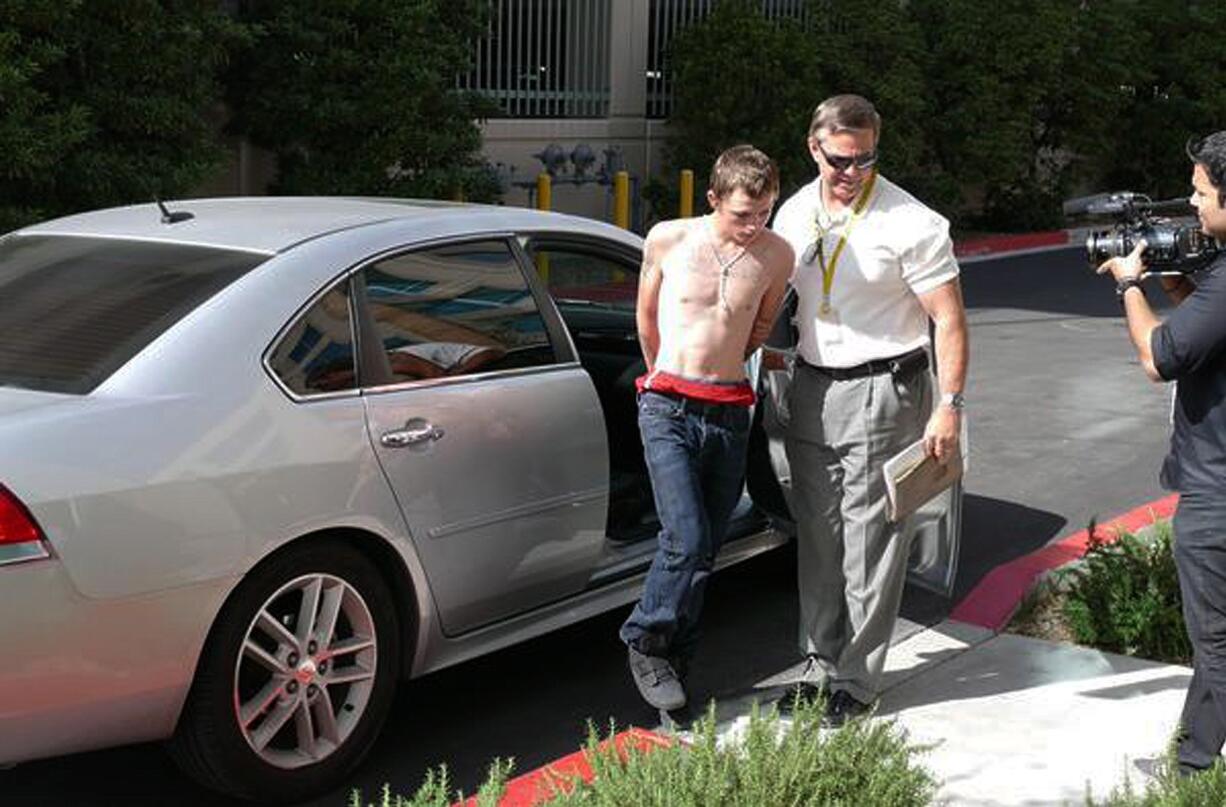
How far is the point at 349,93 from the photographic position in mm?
13828

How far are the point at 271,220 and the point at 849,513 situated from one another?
194 centimetres

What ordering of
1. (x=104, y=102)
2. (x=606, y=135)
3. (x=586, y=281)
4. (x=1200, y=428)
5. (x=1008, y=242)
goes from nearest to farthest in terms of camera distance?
(x=1200, y=428)
(x=104, y=102)
(x=586, y=281)
(x=606, y=135)
(x=1008, y=242)

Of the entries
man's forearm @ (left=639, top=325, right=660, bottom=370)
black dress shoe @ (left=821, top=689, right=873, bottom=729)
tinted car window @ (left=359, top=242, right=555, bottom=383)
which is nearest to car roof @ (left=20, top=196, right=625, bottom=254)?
tinted car window @ (left=359, top=242, right=555, bottom=383)

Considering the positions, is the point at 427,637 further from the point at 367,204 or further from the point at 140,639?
the point at 367,204

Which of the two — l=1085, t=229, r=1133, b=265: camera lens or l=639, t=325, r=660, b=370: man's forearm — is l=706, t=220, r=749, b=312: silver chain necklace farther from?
l=1085, t=229, r=1133, b=265: camera lens

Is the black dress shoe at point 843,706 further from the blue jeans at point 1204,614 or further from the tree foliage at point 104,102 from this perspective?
the tree foliage at point 104,102

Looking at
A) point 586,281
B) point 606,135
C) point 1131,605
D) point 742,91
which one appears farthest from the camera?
point 606,135

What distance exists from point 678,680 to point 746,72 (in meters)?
14.3

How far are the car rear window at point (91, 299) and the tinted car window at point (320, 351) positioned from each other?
23cm

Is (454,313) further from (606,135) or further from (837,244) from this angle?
(606,135)

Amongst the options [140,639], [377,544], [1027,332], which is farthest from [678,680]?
[1027,332]

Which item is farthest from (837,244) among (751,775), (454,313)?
(751,775)

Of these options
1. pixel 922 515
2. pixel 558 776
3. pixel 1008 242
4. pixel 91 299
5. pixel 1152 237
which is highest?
pixel 1152 237

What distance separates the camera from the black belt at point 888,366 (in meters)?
4.86
